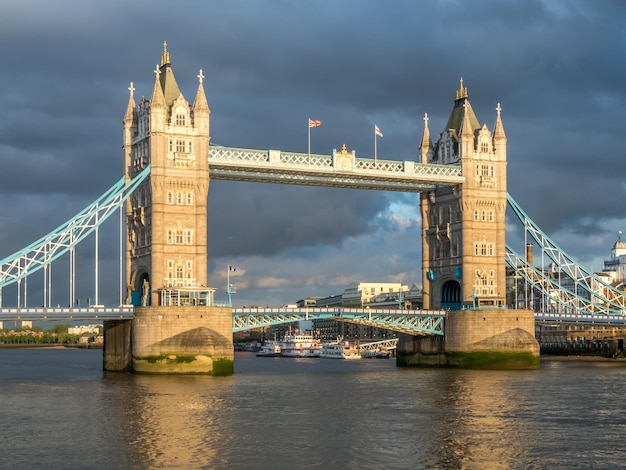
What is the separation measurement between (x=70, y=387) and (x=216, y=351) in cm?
1460

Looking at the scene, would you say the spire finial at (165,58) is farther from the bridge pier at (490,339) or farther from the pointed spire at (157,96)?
the bridge pier at (490,339)

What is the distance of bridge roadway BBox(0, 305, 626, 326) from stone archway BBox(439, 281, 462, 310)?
24.7 feet

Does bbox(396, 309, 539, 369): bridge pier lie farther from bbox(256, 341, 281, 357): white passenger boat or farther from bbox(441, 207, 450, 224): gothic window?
bbox(256, 341, 281, 357): white passenger boat

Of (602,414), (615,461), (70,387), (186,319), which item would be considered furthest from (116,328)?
(615,461)

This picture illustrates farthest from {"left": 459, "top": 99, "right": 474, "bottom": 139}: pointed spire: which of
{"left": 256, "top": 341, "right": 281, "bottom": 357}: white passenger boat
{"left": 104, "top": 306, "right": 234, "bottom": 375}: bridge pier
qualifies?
{"left": 256, "top": 341, "right": 281, "bottom": 357}: white passenger boat

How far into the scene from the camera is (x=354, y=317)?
4171 inches

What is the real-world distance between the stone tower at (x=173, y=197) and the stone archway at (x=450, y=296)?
31.5 metres

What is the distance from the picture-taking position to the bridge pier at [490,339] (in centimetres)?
10731

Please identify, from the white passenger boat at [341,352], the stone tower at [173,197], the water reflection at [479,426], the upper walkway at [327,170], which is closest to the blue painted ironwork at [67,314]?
the stone tower at [173,197]

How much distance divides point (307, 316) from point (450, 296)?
22.9m

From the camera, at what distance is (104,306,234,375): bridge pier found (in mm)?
92125

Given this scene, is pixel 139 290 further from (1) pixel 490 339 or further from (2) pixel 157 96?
(1) pixel 490 339

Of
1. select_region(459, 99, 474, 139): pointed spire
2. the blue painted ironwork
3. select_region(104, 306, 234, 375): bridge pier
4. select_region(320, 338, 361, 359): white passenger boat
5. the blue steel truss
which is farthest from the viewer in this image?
select_region(320, 338, 361, 359): white passenger boat

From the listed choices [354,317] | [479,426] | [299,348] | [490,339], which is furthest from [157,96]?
[299,348]
